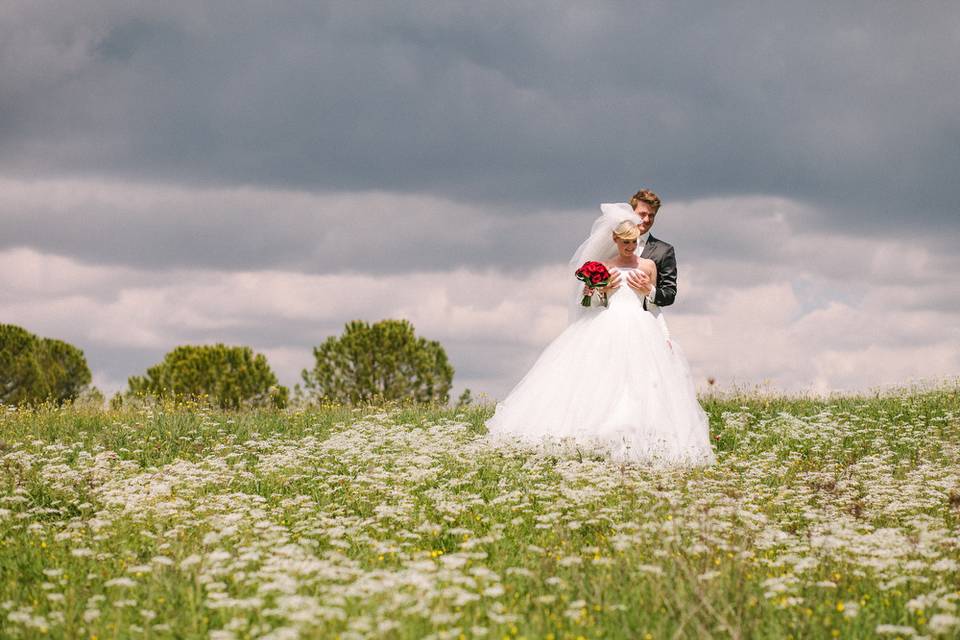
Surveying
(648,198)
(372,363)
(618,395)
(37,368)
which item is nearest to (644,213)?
(648,198)

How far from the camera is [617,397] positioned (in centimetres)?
1230

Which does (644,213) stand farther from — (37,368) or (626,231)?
(37,368)

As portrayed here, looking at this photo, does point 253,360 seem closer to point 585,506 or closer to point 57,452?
point 57,452

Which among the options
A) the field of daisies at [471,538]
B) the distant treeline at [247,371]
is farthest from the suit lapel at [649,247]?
the distant treeline at [247,371]

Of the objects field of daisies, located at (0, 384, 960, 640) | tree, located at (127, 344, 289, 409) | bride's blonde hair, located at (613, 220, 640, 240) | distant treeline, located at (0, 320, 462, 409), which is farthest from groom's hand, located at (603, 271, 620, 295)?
tree, located at (127, 344, 289, 409)

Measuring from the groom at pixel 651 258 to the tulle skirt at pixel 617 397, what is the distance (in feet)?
0.84

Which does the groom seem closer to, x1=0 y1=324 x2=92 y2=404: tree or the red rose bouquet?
the red rose bouquet

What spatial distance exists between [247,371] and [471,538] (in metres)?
29.5

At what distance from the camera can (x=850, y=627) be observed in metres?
5.98

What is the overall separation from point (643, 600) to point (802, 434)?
9322mm

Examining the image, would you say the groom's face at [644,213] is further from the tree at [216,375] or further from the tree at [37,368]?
the tree at [37,368]

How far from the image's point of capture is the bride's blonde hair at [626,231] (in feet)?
40.1

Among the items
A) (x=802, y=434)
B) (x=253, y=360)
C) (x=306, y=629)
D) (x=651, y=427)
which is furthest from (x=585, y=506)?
(x=253, y=360)

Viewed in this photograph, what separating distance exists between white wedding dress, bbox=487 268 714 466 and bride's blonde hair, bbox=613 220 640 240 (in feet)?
2.27
